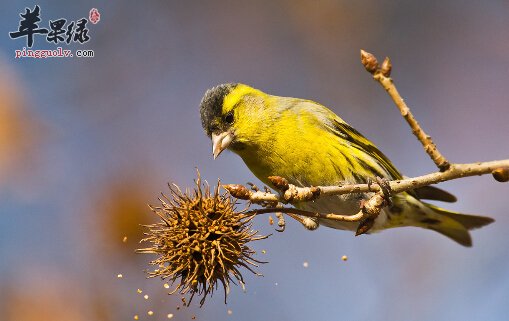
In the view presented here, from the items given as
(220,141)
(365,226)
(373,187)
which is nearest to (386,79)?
(373,187)

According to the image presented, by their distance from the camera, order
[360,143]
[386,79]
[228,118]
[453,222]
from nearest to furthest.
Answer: [386,79], [228,118], [360,143], [453,222]

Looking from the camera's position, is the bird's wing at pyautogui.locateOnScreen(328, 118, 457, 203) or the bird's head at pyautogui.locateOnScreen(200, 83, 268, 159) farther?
the bird's wing at pyautogui.locateOnScreen(328, 118, 457, 203)

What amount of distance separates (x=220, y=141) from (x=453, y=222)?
191 centimetres

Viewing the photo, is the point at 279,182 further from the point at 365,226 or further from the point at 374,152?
the point at 374,152

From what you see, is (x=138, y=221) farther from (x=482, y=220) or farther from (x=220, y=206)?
(x=482, y=220)

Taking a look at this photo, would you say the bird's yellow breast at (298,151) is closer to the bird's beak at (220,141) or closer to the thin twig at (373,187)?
the bird's beak at (220,141)

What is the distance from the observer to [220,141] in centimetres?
377

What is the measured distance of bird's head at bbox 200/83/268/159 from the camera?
3818mm

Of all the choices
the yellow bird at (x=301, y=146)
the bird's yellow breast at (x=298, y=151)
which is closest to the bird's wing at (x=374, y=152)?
the yellow bird at (x=301, y=146)

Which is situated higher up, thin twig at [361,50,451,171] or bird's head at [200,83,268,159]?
bird's head at [200,83,268,159]

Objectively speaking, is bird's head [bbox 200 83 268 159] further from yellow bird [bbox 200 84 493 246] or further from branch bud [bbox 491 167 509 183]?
branch bud [bbox 491 167 509 183]

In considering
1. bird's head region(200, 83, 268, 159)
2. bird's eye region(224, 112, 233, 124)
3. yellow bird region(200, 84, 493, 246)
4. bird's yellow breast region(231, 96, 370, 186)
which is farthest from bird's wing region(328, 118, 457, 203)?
bird's eye region(224, 112, 233, 124)

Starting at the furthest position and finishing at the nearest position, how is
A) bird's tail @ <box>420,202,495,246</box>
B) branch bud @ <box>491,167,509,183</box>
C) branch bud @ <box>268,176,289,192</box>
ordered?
1. bird's tail @ <box>420,202,495,246</box>
2. branch bud @ <box>268,176,289,192</box>
3. branch bud @ <box>491,167,509,183</box>

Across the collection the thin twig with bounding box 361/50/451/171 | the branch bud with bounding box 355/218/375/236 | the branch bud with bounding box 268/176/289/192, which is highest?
the thin twig with bounding box 361/50/451/171
